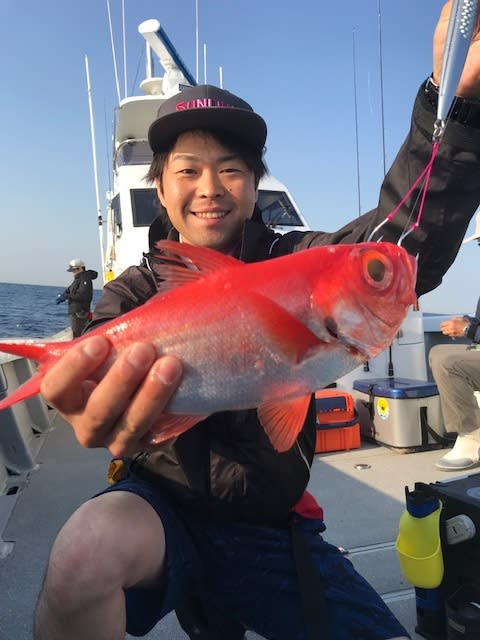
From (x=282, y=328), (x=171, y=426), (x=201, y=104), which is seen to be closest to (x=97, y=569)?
(x=171, y=426)

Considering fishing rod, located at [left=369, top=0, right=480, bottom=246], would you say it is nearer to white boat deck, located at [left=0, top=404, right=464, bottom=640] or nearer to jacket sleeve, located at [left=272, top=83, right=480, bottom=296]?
jacket sleeve, located at [left=272, top=83, right=480, bottom=296]

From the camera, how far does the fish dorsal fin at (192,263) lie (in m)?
1.26

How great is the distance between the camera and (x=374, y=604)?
1758 mm

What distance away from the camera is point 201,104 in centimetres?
212

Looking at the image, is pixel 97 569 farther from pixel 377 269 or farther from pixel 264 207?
pixel 264 207

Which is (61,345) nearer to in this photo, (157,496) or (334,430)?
(157,496)

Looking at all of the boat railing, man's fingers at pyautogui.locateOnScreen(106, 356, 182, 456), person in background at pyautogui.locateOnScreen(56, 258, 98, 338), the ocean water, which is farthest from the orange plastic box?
the ocean water

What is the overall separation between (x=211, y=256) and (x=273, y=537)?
3.84 ft

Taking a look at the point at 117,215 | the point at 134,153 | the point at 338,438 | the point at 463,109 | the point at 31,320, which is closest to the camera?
the point at 463,109

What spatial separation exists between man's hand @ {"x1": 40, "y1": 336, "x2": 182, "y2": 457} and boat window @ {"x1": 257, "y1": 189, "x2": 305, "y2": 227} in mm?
7461

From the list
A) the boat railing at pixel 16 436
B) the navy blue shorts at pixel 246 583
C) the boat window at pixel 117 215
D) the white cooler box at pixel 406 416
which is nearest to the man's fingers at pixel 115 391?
the navy blue shorts at pixel 246 583

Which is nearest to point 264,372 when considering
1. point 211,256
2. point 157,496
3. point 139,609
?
point 211,256

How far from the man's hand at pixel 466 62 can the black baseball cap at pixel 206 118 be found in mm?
869

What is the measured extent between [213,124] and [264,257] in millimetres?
619
